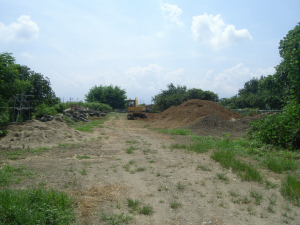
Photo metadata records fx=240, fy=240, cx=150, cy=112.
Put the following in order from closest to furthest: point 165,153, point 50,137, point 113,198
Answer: point 113,198
point 165,153
point 50,137

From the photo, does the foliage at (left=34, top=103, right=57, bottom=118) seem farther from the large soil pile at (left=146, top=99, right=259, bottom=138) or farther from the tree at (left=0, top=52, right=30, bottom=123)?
the large soil pile at (left=146, top=99, right=259, bottom=138)

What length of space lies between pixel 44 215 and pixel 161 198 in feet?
6.86

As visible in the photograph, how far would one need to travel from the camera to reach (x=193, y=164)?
23.8 feet

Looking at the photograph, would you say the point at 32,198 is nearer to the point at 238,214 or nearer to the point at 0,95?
the point at 238,214

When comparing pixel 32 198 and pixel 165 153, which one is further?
pixel 165 153

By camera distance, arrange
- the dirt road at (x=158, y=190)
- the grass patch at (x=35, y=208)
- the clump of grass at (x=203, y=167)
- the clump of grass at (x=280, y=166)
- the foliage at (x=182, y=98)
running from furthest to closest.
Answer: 1. the foliage at (x=182, y=98)
2. the clump of grass at (x=203, y=167)
3. the clump of grass at (x=280, y=166)
4. the dirt road at (x=158, y=190)
5. the grass patch at (x=35, y=208)

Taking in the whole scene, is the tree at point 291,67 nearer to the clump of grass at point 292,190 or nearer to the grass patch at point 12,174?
the clump of grass at point 292,190

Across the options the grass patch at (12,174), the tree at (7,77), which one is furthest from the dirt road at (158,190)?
the tree at (7,77)

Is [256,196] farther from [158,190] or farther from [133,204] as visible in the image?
[133,204]

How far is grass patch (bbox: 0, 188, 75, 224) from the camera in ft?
11.1

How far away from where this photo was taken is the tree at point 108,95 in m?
54.5

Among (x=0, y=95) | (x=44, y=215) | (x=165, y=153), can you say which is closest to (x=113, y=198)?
(x=44, y=215)

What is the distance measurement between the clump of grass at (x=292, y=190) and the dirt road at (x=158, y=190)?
12 cm

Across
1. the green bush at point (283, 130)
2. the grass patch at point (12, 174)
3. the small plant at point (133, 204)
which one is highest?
the green bush at point (283, 130)
